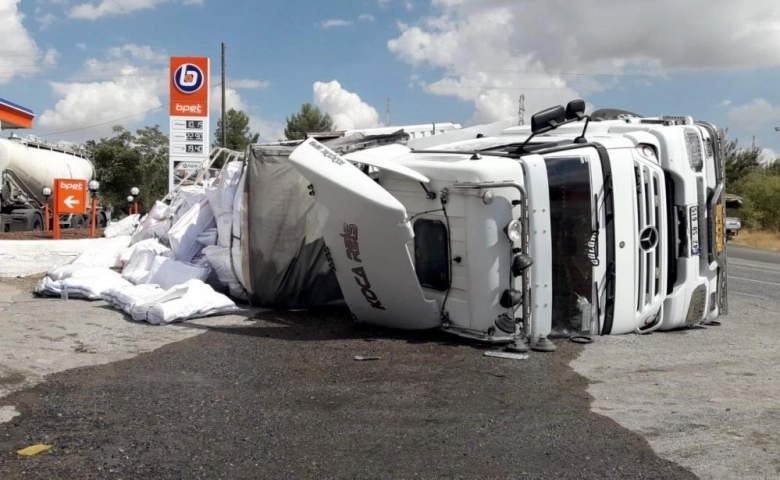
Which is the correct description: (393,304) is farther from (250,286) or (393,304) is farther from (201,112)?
(201,112)

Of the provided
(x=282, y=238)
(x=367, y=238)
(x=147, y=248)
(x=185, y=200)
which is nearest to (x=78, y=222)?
(x=185, y=200)

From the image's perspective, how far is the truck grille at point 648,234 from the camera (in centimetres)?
737

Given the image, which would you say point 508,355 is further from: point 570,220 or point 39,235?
point 39,235

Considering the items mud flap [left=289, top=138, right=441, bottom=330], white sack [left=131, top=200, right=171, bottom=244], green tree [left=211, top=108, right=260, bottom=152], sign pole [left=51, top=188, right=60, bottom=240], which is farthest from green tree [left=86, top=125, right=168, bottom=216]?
mud flap [left=289, top=138, right=441, bottom=330]

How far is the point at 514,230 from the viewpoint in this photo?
22.6 ft

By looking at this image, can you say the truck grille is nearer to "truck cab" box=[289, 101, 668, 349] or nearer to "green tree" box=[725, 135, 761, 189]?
"truck cab" box=[289, 101, 668, 349]

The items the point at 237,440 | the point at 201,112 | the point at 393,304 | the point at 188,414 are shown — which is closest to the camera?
the point at 237,440

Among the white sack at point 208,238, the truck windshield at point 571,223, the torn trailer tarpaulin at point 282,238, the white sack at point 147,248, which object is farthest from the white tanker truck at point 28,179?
the truck windshield at point 571,223

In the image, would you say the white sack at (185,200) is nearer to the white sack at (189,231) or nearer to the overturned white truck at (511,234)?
the white sack at (189,231)

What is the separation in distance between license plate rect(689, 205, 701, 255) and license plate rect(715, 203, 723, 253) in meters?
0.42

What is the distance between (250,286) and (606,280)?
4.41m

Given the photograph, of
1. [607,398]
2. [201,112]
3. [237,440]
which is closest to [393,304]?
[607,398]

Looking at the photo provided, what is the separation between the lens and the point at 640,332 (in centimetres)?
772

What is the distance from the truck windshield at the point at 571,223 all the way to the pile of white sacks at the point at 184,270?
13.1 feet
